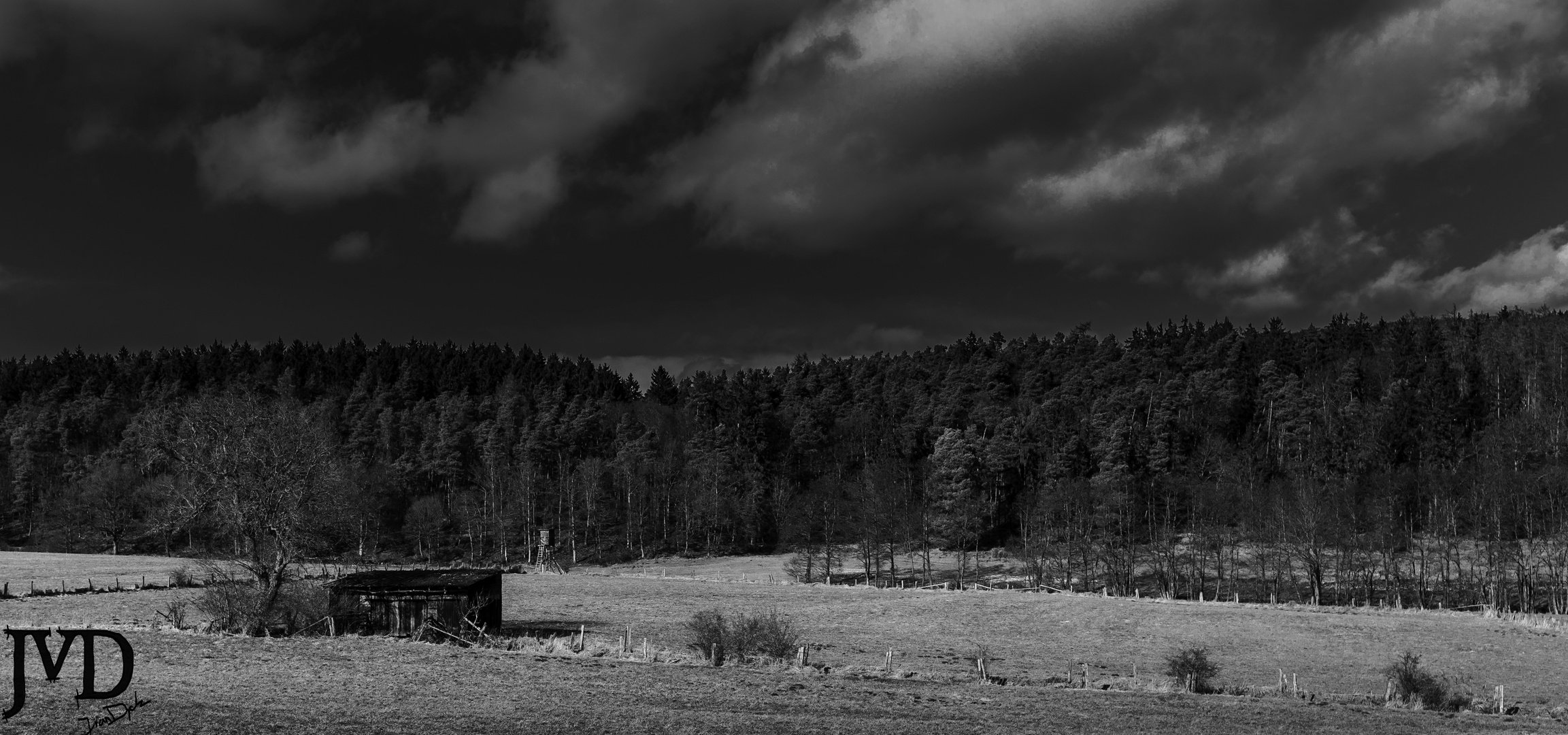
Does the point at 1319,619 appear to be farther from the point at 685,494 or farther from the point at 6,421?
the point at 6,421

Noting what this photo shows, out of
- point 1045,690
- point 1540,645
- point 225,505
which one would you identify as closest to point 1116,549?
point 1540,645

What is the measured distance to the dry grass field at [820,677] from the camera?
95.3 feet

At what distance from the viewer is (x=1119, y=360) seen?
7480 inches

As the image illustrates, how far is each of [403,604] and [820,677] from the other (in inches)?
860

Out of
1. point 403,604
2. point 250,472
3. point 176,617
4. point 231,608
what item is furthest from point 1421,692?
point 250,472

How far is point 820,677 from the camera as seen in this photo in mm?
38094

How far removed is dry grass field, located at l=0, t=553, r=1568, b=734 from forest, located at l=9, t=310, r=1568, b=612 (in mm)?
23262

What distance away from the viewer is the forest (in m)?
99.3

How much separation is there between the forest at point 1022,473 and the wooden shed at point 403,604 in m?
14.9

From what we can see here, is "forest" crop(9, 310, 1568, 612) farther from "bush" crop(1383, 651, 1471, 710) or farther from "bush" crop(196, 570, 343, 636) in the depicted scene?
"bush" crop(1383, 651, 1471, 710)

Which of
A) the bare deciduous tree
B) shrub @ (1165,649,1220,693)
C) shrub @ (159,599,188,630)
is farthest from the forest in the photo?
shrub @ (1165,649,1220,693)

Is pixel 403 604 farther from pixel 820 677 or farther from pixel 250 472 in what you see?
pixel 820 677

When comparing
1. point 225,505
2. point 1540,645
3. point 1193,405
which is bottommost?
point 1540,645

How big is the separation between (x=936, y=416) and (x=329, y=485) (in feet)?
410
